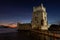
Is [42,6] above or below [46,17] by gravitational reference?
above

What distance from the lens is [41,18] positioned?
89125 millimetres

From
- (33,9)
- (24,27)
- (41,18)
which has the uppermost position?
(33,9)

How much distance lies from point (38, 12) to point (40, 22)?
26.2 ft

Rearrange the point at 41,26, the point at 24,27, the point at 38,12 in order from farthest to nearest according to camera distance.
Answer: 1. the point at 24,27
2. the point at 38,12
3. the point at 41,26

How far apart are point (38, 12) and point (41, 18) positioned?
17.1ft

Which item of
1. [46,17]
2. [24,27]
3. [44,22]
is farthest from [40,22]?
[24,27]

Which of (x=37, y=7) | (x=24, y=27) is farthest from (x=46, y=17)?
(x=24, y=27)

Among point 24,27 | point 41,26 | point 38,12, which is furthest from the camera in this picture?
point 24,27

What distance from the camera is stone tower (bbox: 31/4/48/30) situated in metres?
87.6

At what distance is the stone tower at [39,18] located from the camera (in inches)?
3447

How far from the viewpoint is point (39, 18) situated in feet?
294

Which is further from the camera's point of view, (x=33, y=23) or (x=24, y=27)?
(x=24, y=27)

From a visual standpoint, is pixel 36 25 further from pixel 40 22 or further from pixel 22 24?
pixel 22 24

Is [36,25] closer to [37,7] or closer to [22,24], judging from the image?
[37,7]
